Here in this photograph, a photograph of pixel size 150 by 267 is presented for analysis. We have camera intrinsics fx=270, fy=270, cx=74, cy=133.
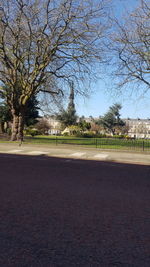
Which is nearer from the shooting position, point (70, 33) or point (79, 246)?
point (79, 246)

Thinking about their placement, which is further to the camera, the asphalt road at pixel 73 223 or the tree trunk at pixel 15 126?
Result: the tree trunk at pixel 15 126

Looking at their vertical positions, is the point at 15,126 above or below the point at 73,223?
above

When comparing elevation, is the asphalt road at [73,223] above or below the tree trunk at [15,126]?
below

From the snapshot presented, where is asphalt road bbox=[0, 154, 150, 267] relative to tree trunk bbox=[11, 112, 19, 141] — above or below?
below

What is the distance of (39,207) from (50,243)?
168 centimetres

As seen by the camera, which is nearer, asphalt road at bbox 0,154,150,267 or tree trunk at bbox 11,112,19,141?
asphalt road at bbox 0,154,150,267

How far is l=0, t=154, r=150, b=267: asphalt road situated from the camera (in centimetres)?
350

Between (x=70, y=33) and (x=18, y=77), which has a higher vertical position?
(x=70, y=33)

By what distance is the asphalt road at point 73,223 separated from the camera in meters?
3.50

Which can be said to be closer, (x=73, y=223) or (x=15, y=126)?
(x=73, y=223)

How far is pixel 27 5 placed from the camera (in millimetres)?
21719

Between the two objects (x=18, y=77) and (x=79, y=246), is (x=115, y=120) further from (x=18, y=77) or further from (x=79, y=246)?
(x=79, y=246)

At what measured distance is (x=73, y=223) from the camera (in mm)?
4629

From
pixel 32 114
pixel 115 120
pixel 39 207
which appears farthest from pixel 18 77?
pixel 115 120
